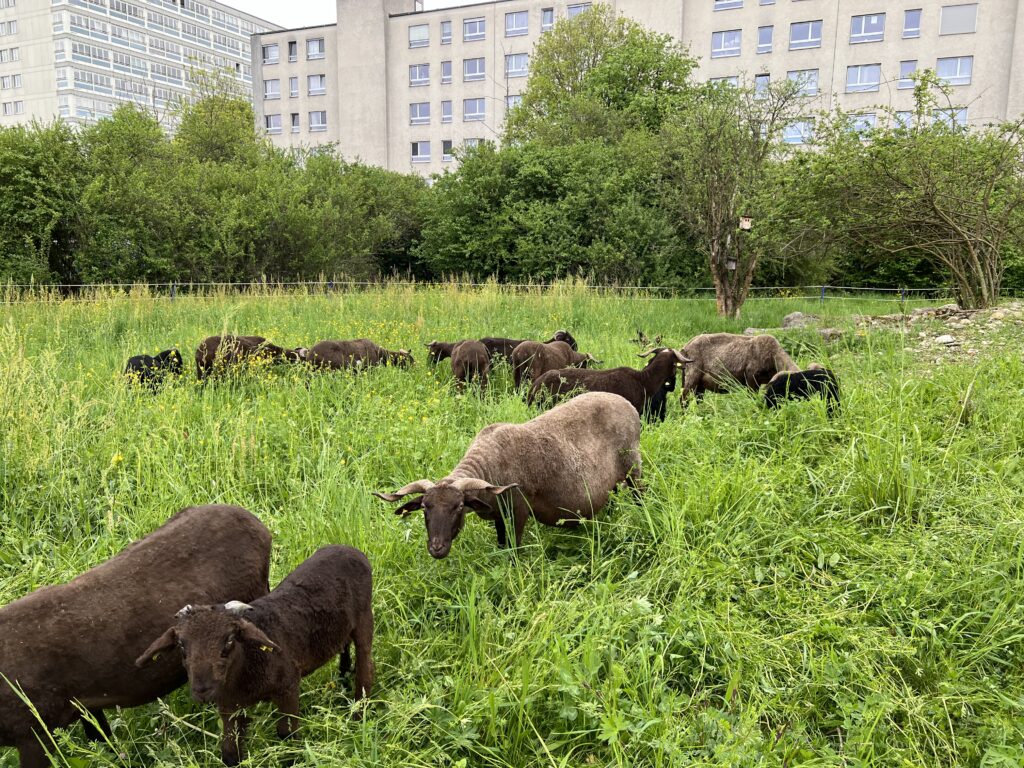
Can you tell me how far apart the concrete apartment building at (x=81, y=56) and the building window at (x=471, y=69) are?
34.4 meters

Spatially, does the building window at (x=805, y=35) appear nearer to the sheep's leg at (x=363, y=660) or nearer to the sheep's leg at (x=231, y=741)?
the sheep's leg at (x=363, y=660)

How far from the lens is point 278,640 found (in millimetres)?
2760

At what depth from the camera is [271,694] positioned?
2.72 m

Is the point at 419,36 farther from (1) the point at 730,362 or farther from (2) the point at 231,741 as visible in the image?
(2) the point at 231,741

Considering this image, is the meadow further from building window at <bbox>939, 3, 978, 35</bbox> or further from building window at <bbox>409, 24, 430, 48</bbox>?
building window at <bbox>409, 24, 430, 48</bbox>

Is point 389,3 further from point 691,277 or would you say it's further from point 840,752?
point 840,752

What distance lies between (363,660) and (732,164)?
1585 cm

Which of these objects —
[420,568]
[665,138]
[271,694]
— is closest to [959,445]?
[420,568]

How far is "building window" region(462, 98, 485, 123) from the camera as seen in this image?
2026 inches

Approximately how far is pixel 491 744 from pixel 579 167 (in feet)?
85.3

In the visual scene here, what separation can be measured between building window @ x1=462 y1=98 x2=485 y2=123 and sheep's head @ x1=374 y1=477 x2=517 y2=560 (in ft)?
173

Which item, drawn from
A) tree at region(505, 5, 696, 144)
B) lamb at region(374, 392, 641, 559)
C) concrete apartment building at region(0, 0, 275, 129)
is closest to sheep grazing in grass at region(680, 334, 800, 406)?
lamb at region(374, 392, 641, 559)

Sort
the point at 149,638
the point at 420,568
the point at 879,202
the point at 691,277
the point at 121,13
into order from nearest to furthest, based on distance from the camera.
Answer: the point at 149,638 < the point at 420,568 < the point at 879,202 < the point at 691,277 < the point at 121,13

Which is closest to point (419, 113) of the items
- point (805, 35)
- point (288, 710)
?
point (805, 35)
